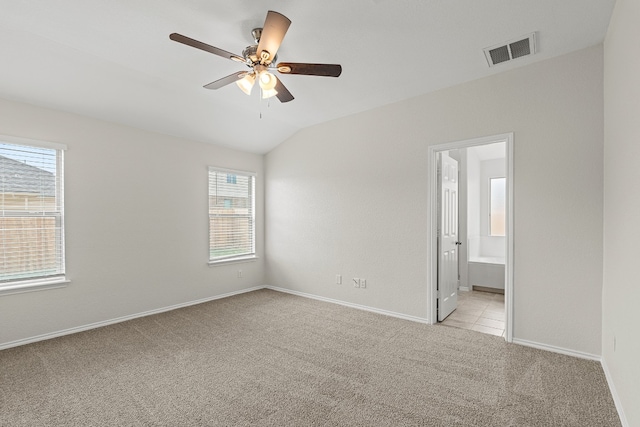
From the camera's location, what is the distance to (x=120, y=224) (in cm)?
386

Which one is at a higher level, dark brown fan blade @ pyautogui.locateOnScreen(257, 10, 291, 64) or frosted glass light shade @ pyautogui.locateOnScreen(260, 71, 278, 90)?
dark brown fan blade @ pyautogui.locateOnScreen(257, 10, 291, 64)

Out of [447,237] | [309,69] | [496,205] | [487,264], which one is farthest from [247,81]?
[496,205]

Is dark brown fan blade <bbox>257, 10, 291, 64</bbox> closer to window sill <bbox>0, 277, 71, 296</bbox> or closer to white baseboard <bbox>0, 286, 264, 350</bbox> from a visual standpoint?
window sill <bbox>0, 277, 71, 296</bbox>

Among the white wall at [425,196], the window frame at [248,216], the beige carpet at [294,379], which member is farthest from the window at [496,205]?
the window frame at [248,216]

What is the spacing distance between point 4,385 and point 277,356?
2062 mm

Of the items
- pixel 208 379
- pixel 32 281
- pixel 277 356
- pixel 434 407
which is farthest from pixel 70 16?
pixel 434 407

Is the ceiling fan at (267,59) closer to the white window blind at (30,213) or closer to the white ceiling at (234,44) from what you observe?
the white ceiling at (234,44)

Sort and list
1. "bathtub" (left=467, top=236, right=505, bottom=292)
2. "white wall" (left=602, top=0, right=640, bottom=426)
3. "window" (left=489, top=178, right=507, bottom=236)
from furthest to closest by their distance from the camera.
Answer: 1. "window" (left=489, top=178, right=507, bottom=236)
2. "bathtub" (left=467, top=236, right=505, bottom=292)
3. "white wall" (left=602, top=0, right=640, bottom=426)

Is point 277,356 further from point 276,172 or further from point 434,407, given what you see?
point 276,172

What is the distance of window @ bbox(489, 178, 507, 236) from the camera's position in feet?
20.7

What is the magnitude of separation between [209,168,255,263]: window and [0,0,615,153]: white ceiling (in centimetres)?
132

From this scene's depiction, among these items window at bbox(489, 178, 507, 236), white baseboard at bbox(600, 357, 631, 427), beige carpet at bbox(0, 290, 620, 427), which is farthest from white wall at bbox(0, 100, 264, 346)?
window at bbox(489, 178, 507, 236)

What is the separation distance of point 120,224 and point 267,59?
2.83 metres

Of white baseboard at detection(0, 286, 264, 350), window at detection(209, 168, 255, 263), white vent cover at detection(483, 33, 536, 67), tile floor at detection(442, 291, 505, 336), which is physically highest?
white vent cover at detection(483, 33, 536, 67)
